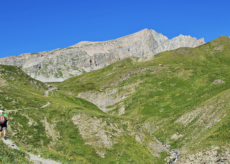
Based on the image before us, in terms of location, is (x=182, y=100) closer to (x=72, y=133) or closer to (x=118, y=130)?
(x=118, y=130)

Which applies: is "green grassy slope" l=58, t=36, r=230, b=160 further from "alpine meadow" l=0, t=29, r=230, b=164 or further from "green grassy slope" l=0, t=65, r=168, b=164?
"green grassy slope" l=0, t=65, r=168, b=164

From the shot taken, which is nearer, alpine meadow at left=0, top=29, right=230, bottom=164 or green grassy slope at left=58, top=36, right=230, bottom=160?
alpine meadow at left=0, top=29, right=230, bottom=164

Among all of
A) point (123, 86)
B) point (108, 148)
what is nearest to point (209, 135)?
point (108, 148)

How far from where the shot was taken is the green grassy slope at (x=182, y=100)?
60425mm

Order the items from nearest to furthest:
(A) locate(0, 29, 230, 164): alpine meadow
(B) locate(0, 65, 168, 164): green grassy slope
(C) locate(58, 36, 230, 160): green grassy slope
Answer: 1. (A) locate(0, 29, 230, 164): alpine meadow
2. (B) locate(0, 65, 168, 164): green grassy slope
3. (C) locate(58, 36, 230, 160): green grassy slope

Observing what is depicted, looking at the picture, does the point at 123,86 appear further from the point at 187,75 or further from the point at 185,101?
the point at 185,101

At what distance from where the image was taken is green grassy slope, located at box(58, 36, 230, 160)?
60.4 metres

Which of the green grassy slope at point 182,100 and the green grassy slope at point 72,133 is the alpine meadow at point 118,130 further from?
the green grassy slope at point 182,100

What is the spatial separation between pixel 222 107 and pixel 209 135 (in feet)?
49.2

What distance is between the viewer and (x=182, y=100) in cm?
10219

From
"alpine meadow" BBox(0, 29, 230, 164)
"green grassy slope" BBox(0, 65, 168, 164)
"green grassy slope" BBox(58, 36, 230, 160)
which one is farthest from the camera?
"green grassy slope" BBox(58, 36, 230, 160)

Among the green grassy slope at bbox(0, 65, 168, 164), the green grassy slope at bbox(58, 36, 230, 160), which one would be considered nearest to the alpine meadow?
the green grassy slope at bbox(0, 65, 168, 164)

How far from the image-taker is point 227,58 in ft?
590

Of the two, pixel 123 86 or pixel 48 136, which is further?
pixel 123 86
